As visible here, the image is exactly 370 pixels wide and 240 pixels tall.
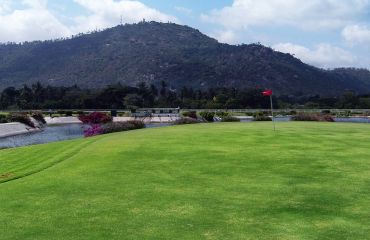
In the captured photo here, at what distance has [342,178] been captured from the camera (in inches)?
565

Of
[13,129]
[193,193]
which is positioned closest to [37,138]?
[13,129]

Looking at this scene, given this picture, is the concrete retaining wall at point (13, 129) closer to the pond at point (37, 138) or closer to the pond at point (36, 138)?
the pond at point (37, 138)

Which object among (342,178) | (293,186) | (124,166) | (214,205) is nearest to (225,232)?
(214,205)

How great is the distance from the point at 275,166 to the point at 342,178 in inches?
108

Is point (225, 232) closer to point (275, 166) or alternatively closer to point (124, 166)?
point (275, 166)

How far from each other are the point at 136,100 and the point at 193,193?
140 meters

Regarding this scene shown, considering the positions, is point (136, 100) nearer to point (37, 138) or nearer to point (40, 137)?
point (40, 137)

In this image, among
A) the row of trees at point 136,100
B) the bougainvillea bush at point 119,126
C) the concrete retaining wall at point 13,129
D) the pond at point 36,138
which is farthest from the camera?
the row of trees at point 136,100

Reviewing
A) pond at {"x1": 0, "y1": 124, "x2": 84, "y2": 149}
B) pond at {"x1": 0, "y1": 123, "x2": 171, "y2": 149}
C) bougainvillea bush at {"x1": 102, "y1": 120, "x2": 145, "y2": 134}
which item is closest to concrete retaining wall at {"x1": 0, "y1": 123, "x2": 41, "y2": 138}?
pond at {"x1": 0, "y1": 123, "x2": 171, "y2": 149}

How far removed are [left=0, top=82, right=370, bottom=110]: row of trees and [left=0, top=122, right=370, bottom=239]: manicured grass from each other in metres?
119

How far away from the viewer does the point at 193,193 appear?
12953 mm

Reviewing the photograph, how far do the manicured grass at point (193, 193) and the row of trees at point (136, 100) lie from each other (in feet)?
390

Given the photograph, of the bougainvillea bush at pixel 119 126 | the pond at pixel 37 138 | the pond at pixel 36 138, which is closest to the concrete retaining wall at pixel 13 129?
the pond at pixel 37 138

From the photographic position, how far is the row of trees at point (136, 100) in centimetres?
→ 14400
